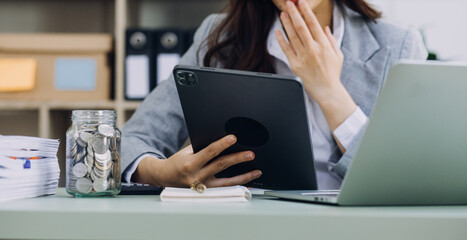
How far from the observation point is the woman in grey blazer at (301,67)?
1.06m

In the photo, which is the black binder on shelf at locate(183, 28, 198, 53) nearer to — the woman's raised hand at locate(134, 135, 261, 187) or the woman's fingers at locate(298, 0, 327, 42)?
the woman's fingers at locate(298, 0, 327, 42)

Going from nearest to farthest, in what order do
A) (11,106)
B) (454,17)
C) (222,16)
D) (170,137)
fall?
1. (170,137)
2. (222,16)
3. (11,106)
4. (454,17)

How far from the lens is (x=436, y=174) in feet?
2.05

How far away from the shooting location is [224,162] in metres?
0.85

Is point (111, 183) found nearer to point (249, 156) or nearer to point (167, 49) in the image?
point (249, 156)

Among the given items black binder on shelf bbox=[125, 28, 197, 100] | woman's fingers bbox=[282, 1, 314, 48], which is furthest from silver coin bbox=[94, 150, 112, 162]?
black binder on shelf bbox=[125, 28, 197, 100]

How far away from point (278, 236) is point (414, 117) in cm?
20

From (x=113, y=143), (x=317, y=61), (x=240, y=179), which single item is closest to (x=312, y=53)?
(x=317, y=61)

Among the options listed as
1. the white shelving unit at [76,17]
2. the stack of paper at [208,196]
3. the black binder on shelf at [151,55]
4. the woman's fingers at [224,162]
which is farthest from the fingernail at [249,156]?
the white shelving unit at [76,17]

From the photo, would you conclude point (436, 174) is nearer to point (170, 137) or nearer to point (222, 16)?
point (170, 137)

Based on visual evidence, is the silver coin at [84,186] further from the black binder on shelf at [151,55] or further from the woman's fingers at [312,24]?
the black binder on shelf at [151,55]

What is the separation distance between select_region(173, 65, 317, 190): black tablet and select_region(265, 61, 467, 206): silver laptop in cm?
17

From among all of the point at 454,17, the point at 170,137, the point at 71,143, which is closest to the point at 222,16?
the point at 170,137

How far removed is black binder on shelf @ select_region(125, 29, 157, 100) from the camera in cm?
222
